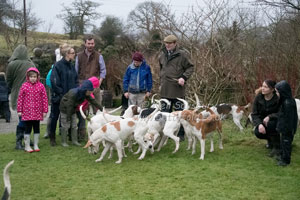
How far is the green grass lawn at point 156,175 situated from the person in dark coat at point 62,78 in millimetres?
941

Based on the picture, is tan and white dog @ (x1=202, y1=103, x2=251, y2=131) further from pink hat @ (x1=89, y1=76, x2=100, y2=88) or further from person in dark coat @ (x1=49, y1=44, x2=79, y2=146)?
person in dark coat @ (x1=49, y1=44, x2=79, y2=146)

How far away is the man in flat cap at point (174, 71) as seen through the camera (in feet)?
24.1

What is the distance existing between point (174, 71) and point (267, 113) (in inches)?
84.6

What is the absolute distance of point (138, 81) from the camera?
7.56 m

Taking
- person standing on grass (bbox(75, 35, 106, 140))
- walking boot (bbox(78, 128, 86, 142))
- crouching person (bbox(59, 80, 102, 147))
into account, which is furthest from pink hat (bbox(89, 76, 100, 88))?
walking boot (bbox(78, 128, 86, 142))

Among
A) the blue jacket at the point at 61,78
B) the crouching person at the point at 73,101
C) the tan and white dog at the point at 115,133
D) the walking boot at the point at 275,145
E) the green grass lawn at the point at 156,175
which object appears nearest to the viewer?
the green grass lawn at the point at 156,175

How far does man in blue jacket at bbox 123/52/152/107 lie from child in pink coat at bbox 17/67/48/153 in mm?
1866

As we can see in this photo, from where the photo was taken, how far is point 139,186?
15.8ft

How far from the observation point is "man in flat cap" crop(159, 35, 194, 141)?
7.33 meters

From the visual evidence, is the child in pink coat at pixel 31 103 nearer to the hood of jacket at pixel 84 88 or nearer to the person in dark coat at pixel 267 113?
the hood of jacket at pixel 84 88

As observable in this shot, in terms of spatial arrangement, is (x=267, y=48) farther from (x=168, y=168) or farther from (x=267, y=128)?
(x=168, y=168)

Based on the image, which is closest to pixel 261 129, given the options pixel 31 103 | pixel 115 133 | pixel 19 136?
pixel 115 133

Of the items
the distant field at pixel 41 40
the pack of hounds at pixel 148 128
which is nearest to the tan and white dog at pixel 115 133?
the pack of hounds at pixel 148 128

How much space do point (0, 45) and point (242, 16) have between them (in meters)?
28.1
